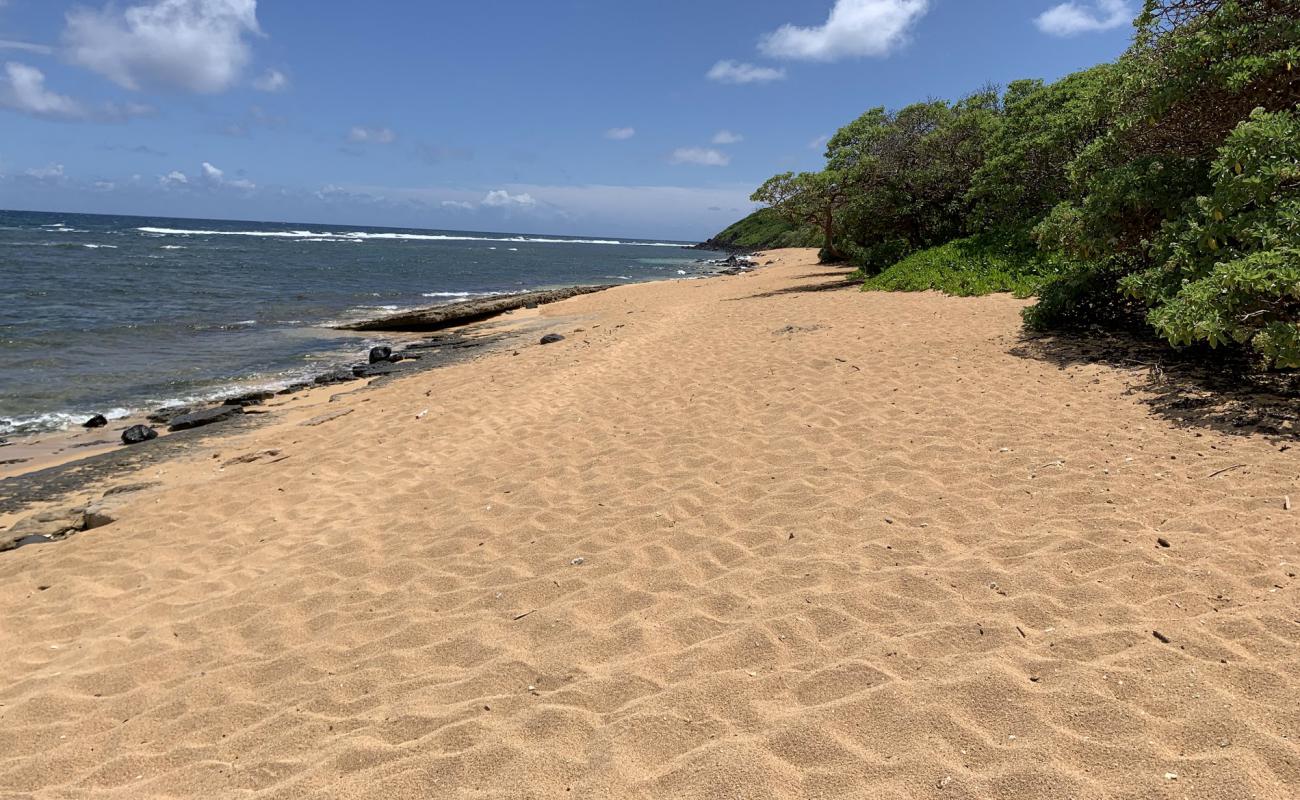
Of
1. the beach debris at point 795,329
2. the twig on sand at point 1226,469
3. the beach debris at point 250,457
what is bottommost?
the beach debris at point 250,457

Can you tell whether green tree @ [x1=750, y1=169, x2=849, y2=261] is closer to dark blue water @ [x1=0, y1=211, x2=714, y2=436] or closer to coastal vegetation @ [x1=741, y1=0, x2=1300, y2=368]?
coastal vegetation @ [x1=741, y1=0, x2=1300, y2=368]

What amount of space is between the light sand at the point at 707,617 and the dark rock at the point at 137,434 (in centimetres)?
277

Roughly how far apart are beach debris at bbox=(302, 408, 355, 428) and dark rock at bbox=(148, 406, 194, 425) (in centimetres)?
252

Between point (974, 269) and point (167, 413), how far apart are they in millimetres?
16155

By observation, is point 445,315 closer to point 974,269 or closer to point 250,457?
point 250,457

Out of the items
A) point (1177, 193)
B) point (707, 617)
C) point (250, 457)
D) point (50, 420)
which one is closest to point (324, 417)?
point (250, 457)

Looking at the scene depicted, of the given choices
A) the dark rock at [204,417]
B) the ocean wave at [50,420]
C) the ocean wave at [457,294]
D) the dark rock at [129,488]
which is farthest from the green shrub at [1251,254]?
the ocean wave at [457,294]

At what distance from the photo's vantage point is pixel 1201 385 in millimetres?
6441

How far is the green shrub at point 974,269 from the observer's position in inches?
568

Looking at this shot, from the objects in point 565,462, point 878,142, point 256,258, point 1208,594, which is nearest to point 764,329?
point 565,462

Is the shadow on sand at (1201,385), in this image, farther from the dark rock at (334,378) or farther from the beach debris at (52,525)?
the dark rock at (334,378)

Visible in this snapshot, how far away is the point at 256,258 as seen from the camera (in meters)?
50.6

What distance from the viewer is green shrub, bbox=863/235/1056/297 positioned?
14.4 m

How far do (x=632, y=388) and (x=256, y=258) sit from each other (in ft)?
168
